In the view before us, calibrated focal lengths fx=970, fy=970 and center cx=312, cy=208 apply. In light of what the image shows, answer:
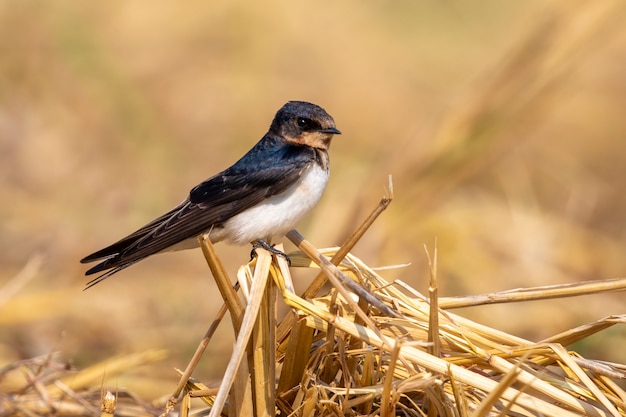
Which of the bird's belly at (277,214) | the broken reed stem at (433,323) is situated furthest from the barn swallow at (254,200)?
the broken reed stem at (433,323)

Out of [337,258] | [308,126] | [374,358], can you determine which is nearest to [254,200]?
[308,126]

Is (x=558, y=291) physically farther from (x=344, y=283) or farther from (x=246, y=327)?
(x=246, y=327)

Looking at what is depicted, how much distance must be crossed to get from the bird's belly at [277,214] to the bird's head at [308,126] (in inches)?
6.6

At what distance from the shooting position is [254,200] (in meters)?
3.05

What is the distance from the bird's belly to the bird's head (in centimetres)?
17

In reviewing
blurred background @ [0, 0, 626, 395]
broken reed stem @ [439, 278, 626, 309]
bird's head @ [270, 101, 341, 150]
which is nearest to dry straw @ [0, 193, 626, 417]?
broken reed stem @ [439, 278, 626, 309]

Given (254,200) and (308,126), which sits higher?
(308,126)

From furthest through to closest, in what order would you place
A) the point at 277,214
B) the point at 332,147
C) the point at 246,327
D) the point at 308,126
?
the point at 332,147 < the point at 308,126 < the point at 277,214 < the point at 246,327

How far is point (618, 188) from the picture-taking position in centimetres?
604

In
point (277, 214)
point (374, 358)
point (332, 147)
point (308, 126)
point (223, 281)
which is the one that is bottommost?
point (374, 358)

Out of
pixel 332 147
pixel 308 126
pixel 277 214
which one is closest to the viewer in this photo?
pixel 277 214

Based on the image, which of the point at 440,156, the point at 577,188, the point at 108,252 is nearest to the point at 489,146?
the point at 440,156

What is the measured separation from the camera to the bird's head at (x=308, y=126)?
127 inches

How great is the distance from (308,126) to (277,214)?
1.35 ft
